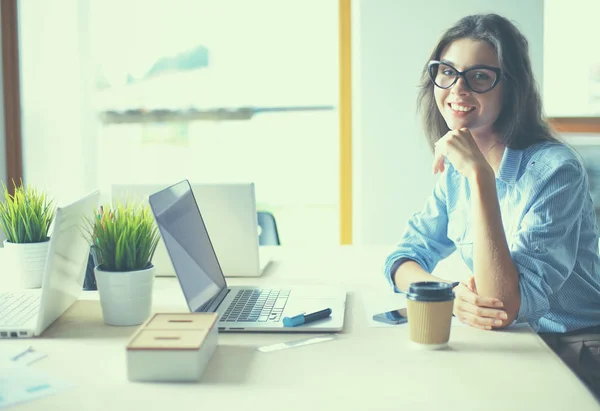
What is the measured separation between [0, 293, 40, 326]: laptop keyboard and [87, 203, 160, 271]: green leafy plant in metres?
0.19

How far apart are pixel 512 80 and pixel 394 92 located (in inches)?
69.5

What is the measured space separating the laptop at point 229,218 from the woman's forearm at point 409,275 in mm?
387

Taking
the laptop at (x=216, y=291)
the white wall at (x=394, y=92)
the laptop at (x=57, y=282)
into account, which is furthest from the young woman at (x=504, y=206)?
the white wall at (x=394, y=92)

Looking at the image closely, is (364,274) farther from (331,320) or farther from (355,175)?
(355,175)

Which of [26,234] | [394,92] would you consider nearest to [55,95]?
[394,92]

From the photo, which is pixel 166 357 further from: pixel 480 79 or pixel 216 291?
pixel 480 79

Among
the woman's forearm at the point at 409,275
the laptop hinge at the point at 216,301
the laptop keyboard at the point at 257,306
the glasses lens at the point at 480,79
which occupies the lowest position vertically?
the laptop keyboard at the point at 257,306

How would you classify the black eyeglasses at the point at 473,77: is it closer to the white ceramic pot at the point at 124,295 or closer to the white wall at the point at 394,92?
the white ceramic pot at the point at 124,295

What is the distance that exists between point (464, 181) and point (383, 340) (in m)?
0.66

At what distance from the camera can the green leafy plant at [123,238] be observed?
1.43 metres

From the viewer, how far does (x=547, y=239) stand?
151cm

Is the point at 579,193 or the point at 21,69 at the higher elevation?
the point at 21,69

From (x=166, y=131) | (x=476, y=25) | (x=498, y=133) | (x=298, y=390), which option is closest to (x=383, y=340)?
(x=298, y=390)

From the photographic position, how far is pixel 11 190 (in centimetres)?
388
